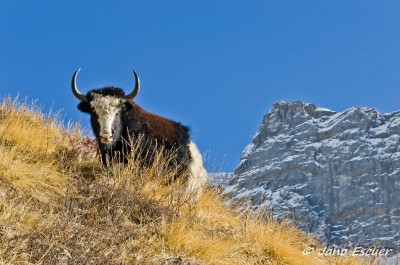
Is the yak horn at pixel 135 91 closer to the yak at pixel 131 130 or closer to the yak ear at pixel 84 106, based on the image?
the yak at pixel 131 130

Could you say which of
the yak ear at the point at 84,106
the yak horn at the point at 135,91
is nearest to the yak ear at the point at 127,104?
the yak horn at the point at 135,91

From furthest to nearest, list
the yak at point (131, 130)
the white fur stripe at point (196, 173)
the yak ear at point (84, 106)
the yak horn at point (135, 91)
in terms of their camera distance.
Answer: the yak horn at point (135, 91)
the yak ear at point (84, 106)
the white fur stripe at point (196, 173)
the yak at point (131, 130)

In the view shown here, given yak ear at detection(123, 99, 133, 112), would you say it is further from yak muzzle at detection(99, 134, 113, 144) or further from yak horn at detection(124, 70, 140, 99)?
yak muzzle at detection(99, 134, 113, 144)

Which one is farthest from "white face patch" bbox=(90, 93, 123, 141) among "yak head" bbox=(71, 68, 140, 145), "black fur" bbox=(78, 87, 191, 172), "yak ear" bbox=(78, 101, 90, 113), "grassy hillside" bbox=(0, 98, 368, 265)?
"grassy hillside" bbox=(0, 98, 368, 265)

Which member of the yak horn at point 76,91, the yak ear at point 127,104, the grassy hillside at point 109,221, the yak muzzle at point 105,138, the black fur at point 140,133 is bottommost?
the grassy hillside at point 109,221

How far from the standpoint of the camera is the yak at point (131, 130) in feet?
30.5

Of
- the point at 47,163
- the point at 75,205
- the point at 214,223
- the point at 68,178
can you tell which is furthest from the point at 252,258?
the point at 47,163

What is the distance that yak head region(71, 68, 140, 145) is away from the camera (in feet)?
29.7

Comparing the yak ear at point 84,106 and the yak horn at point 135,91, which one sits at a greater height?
the yak horn at point 135,91

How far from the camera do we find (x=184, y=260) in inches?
256

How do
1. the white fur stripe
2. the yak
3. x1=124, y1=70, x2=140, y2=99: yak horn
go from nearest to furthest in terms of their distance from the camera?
the yak
the white fur stripe
x1=124, y1=70, x2=140, y2=99: yak horn

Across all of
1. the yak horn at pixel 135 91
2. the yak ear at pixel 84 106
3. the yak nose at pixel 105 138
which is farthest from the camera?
the yak horn at pixel 135 91

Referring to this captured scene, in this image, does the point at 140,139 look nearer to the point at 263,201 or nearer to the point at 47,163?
the point at 47,163

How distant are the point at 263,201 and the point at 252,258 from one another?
263cm
